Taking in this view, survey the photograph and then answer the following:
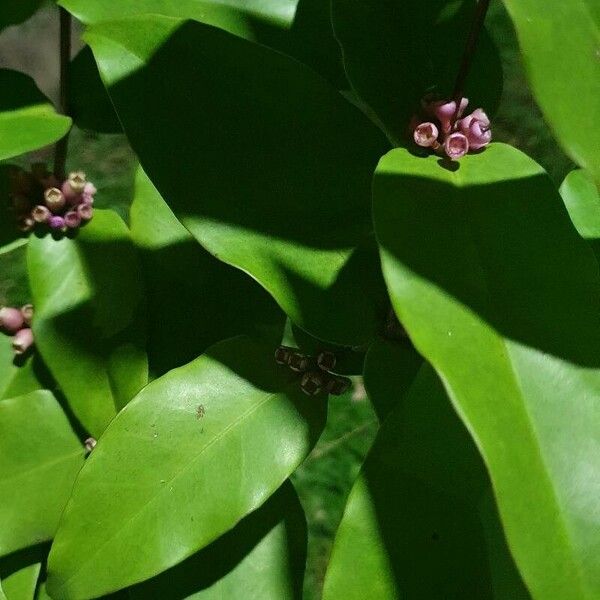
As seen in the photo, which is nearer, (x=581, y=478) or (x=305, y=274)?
(x=581, y=478)

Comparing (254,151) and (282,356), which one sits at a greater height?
(254,151)

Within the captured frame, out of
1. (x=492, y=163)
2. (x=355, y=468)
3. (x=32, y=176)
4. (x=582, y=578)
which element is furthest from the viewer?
(x=355, y=468)

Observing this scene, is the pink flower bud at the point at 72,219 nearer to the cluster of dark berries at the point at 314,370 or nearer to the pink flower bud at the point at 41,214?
the pink flower bud at the point at 41,214

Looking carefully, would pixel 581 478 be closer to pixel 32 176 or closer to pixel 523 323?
pixel 523 323

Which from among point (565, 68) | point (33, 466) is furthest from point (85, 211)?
point (565, 68)

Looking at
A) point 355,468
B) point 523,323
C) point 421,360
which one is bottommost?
Result: point 355,468

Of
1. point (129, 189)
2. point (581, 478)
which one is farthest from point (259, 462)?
point (129, 189)

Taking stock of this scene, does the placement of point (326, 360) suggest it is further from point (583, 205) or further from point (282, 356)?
point (583, 205)
